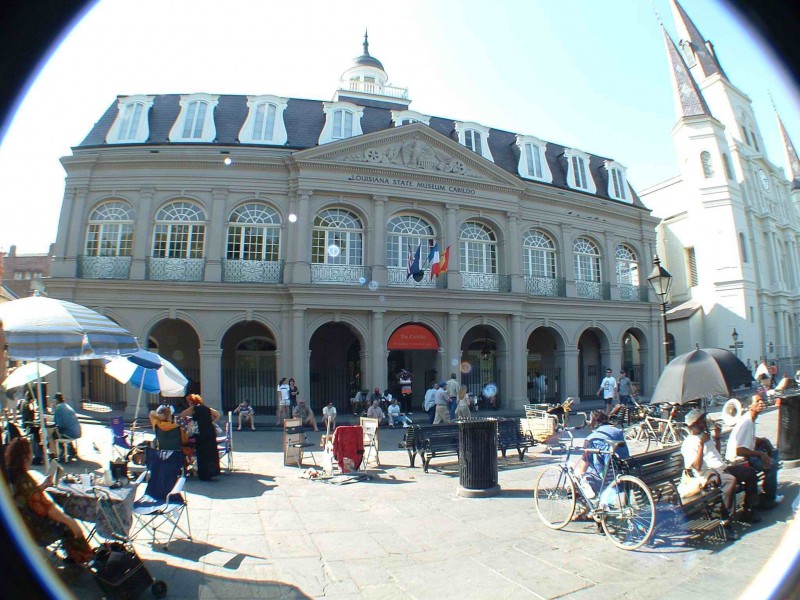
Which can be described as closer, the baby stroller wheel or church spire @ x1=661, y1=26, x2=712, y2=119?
the baby stroller wheel

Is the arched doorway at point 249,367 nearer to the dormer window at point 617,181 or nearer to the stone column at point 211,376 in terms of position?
the stone column at point 211,376

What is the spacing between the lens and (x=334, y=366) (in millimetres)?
24750

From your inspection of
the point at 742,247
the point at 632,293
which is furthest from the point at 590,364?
the point at 742,247

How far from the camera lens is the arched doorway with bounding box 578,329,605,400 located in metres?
28.2

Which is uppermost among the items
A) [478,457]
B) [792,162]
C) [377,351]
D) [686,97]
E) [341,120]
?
[792,162]

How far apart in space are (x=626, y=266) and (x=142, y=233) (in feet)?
84.4

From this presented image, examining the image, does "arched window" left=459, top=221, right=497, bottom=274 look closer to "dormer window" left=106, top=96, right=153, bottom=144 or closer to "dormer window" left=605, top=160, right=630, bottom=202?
"dormer window" left=605, top=160, right=630, bottom=202

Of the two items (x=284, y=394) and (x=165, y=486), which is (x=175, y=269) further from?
(x=165, y=486)

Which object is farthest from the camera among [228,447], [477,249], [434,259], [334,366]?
[334,366]

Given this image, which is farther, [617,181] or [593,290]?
[617,181]

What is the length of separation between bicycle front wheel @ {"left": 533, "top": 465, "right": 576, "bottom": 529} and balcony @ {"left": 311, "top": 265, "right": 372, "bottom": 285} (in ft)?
47.4

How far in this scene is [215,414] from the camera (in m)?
9.78

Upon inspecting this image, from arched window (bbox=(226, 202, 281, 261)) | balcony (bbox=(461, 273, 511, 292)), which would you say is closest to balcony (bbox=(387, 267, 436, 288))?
balcony (bbox=(461, 273, 511, 292))

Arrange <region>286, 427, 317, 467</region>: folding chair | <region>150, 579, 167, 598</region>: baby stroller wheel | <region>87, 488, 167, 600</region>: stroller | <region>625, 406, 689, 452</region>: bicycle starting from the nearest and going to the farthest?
<region>87, 488, 167, 600</region>: stroller
<region>150, 579, 167, 598</region>: baby stroller wheel
<region>286, 427, 317, 467</region>: folding chair
<region>625, 406, 689, 452</region>: bicycle
